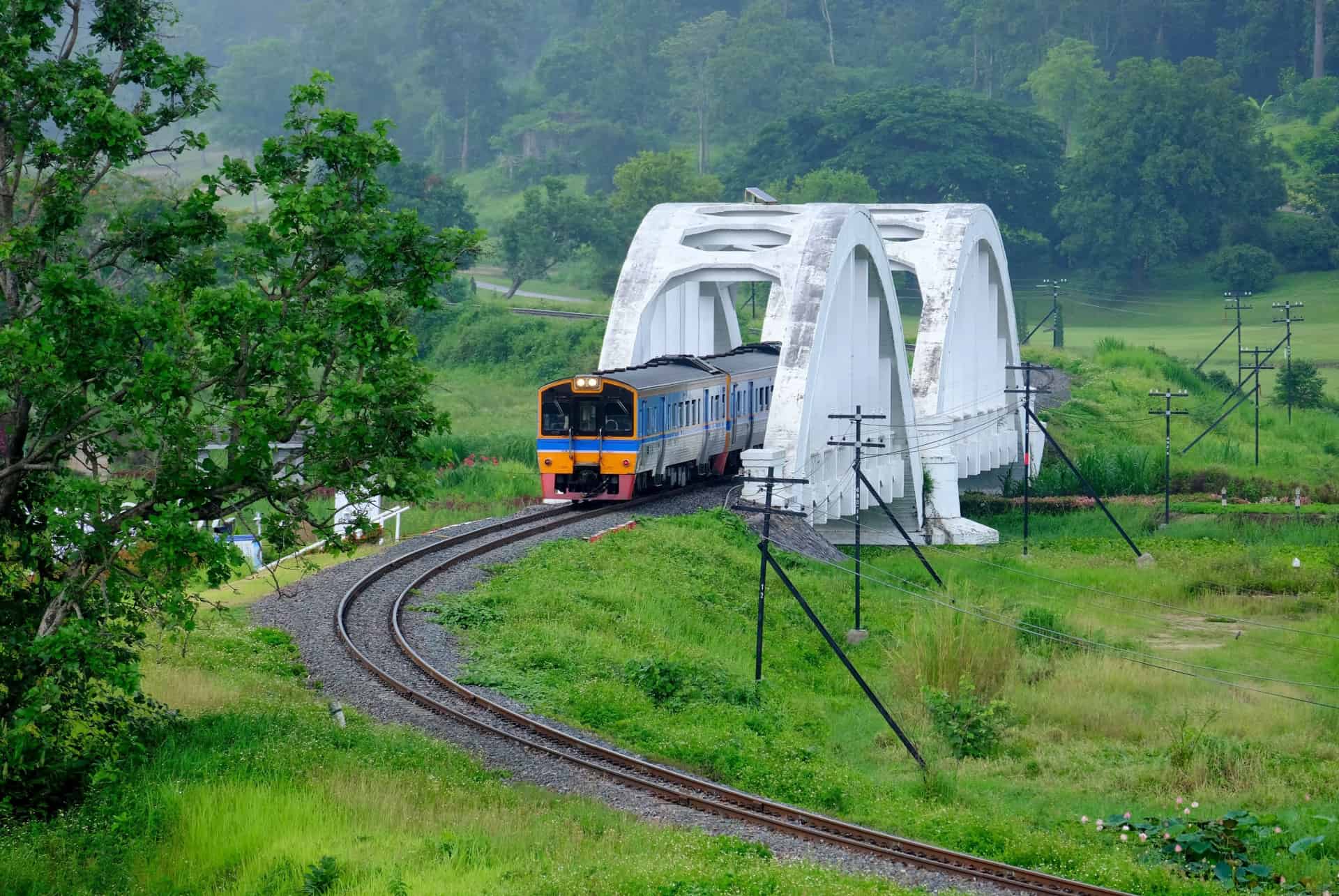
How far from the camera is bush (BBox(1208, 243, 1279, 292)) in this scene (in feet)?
303

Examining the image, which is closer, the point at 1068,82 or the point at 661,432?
the point at 661,432

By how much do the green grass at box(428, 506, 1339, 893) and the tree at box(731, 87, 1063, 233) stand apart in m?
60.3

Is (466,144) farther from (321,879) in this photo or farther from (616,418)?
(321,879)

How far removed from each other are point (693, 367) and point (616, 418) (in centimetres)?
541

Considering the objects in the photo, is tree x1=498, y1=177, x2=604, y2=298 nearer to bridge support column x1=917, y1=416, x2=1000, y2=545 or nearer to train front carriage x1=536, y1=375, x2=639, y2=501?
bridge support column x1=917, y1=416, x2=1000, y2=545

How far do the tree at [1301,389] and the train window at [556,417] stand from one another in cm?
4332

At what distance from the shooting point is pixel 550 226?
281 ft

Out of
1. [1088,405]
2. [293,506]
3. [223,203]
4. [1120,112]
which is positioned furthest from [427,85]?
[293,506]

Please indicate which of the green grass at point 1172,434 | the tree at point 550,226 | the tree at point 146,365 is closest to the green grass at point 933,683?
the tree at point 146,365

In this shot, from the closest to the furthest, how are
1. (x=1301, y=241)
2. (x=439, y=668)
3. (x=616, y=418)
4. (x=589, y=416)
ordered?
1. (x=439, y=668)
2. (x=616, y=418)
3. (x=589, y=416)
4. (x=1301, y=241)

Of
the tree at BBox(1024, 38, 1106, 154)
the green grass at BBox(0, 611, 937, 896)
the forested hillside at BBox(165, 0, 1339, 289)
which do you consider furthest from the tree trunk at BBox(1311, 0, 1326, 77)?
the green grass at BBox(0, 611, 937, 896)

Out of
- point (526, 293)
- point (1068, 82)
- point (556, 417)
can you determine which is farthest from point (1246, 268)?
point (556, 417)

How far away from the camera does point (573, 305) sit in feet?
290

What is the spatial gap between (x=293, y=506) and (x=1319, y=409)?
5878 centimetres
